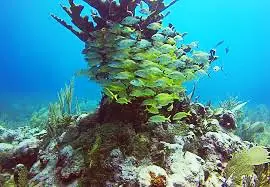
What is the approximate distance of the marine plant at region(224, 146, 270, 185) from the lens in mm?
5594

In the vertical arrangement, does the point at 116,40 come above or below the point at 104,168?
above

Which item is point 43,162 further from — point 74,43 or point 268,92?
point 74,43

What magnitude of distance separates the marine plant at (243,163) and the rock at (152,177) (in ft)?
4.33

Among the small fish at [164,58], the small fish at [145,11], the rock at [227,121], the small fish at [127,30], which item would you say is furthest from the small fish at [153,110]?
the rock at [227,121]

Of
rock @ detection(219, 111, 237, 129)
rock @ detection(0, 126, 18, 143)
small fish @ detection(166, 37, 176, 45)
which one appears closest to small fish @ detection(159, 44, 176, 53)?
small fish @ detection(166, 37, 176, 45)

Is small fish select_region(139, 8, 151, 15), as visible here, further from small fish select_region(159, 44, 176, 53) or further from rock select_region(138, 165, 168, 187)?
rock select_region(138, 165, 168, 187)

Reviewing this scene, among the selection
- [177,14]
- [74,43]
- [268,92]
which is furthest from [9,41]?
[268,92]

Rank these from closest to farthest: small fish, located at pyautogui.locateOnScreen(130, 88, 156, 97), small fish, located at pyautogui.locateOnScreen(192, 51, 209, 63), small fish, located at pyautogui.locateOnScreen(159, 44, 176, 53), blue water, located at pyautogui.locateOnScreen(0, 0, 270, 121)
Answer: small fish, located at pyautogui.locateOnScreen(130, 88, 156, 97)
small fish, located at pyautogui.locateOnScreen(159, 44, 176, 53)
small fish, located at pyautogui.locateOnScreen(192, 51, 209, 63)
blue water, located at pyautogui.locateOnScreen(0, 0, 270, 121)

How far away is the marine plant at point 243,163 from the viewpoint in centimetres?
559

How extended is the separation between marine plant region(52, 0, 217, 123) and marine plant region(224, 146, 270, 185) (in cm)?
121

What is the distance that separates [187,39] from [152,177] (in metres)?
124

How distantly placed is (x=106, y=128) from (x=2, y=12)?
125351 millimetres

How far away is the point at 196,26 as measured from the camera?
5728 inches

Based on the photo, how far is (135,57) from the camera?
5668 millimetres
